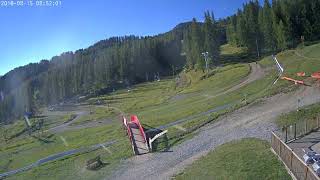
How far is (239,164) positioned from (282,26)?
83.8m

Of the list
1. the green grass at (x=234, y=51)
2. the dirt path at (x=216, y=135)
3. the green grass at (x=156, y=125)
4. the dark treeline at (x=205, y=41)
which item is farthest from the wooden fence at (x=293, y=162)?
the green grass at (x=234, y=51)

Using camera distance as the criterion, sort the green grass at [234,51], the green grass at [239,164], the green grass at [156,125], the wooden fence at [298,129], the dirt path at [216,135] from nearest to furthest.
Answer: the green grass at [239,164] < the wooden fence at [298,129] < the dirt path at [216,135] < the green grass at [156,125] < the green grass at [234,51]

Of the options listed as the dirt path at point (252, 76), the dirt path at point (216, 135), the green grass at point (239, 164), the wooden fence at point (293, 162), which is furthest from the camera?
the dirt path at point (252, 76)

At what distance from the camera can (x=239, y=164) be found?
31.1m

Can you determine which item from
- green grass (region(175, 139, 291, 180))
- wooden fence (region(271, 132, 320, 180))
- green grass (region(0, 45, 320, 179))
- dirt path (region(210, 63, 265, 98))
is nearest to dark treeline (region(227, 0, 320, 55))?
green grass (region(0, 45, 320, 179))

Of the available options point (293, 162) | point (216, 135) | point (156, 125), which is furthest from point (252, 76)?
point (293, 162)

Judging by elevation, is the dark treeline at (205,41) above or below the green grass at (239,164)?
above

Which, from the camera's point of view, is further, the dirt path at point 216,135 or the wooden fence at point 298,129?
the dirt path at point 216,135

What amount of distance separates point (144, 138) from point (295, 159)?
23.9 metres

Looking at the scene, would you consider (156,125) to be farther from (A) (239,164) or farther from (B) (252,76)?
(B) (252,76)

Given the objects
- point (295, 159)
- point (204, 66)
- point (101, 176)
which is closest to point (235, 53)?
point (204, 66)

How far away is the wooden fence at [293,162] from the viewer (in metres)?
22.2

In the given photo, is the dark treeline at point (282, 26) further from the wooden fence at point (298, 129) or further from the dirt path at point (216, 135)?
the wooden fence at point (298, 129)

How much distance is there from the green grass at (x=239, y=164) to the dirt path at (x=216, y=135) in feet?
5.92
